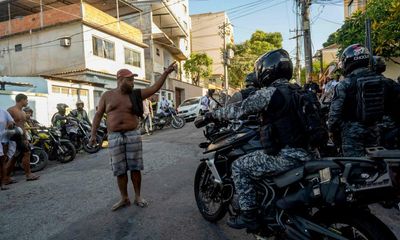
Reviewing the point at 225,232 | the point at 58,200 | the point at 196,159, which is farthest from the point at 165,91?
the point at 225,232

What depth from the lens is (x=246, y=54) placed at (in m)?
47.2

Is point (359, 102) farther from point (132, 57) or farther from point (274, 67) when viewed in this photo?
point (132, 57)

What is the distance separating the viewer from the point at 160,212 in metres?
4.64

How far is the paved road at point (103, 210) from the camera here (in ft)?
13.2

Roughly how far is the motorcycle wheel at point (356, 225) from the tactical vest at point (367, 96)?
163 centimetres

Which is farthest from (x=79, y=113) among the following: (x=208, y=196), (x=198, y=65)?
(x=198, y=65)

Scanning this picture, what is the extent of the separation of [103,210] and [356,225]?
136 inches

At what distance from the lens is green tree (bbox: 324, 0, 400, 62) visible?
Result: 12.2 meters

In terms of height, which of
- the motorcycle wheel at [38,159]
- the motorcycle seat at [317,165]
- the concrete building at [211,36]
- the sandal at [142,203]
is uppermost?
the concrete building at [211,36]

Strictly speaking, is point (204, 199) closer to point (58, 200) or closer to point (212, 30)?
point (58, 200)

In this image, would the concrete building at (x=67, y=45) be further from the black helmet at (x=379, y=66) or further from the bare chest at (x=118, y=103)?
the black helmet at (x=379, y=66)

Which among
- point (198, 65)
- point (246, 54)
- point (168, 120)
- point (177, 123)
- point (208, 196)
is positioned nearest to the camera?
point (208, 196)

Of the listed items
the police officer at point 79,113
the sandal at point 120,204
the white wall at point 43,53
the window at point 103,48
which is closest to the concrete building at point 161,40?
the window at point 103,48

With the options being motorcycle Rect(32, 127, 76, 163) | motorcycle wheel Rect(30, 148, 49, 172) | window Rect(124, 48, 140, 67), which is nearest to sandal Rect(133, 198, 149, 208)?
motorcycle wheel Rect(30, 148, 49, 172)
